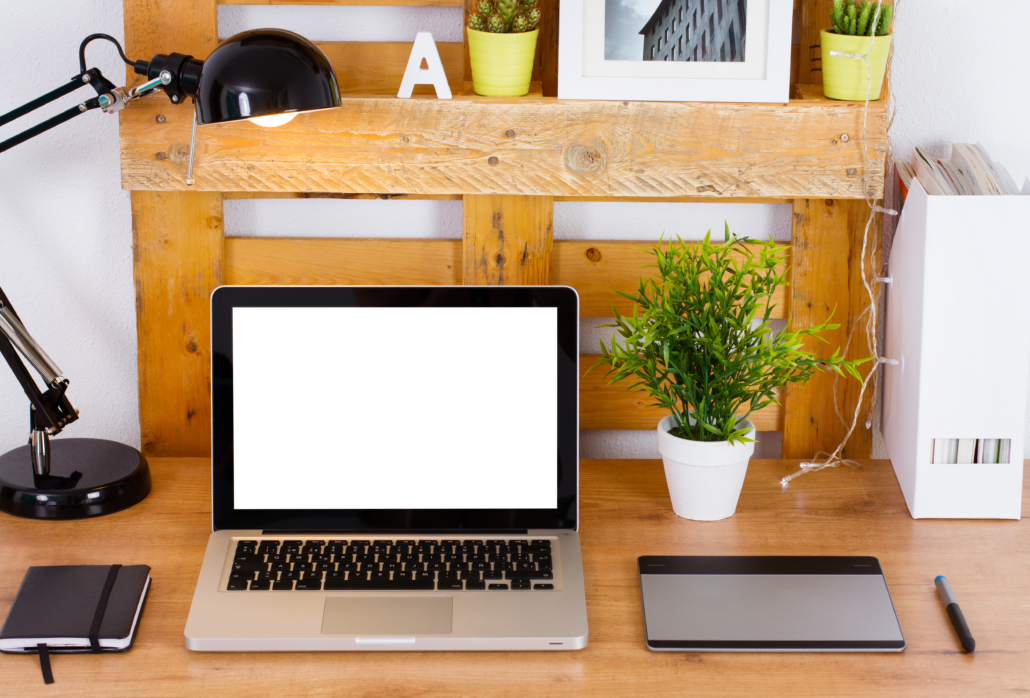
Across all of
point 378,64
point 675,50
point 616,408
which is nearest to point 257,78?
point 378,64

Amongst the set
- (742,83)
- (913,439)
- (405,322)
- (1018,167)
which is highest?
(742,83)

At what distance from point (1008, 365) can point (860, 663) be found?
0.40 m

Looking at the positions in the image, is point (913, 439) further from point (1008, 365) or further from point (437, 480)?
point (437, 480)

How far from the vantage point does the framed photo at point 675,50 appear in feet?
3.24

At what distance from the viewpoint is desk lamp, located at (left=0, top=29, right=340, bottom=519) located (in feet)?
2.74

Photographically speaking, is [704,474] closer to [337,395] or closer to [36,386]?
[337,395]

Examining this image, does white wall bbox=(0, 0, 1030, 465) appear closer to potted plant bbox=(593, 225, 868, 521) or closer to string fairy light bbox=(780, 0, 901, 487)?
string fairy light bbox=(780, 0, 901, 487)

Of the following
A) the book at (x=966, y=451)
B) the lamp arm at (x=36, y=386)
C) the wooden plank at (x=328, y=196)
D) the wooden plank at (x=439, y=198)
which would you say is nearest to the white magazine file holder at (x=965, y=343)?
the book at (x=966, y=451)

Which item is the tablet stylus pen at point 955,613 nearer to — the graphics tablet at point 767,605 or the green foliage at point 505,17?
the graphics tablet at point 767,605

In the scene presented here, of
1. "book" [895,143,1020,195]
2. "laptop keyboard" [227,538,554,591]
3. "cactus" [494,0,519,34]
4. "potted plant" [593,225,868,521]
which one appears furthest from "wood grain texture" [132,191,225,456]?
"book" [895,143,1020,195]

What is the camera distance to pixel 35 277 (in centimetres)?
116

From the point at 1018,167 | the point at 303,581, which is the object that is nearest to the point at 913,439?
the point at 1018,167

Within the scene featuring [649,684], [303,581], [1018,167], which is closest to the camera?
[649,684]

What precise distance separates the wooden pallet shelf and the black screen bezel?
0.16m
